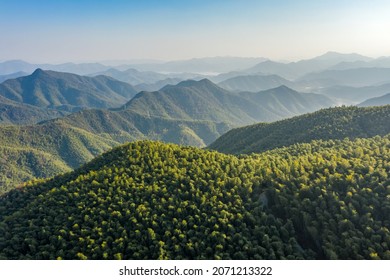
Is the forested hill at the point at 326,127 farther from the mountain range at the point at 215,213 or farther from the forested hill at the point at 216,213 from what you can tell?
the forested hill at the point at 216,213

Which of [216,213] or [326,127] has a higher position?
[326,127]

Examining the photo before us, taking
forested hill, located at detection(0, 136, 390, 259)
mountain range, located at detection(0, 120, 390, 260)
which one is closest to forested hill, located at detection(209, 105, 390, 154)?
mountain range, located at detection(0, 120, 390, 260)

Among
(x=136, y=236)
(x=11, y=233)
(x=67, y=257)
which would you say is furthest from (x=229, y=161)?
(x=11, y=233)

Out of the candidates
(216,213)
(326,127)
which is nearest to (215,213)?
(216,213)

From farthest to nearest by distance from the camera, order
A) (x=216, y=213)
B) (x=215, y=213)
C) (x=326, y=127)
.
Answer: (x=326, y=127), (x=215, y=213), (x=216, y=213)

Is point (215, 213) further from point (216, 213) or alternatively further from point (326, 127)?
point (326, 127)

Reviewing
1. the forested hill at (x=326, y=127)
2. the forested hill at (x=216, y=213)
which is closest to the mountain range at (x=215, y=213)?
the forested hill at (x=216, y=213)

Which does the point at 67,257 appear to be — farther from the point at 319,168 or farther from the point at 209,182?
the point at 319,168
